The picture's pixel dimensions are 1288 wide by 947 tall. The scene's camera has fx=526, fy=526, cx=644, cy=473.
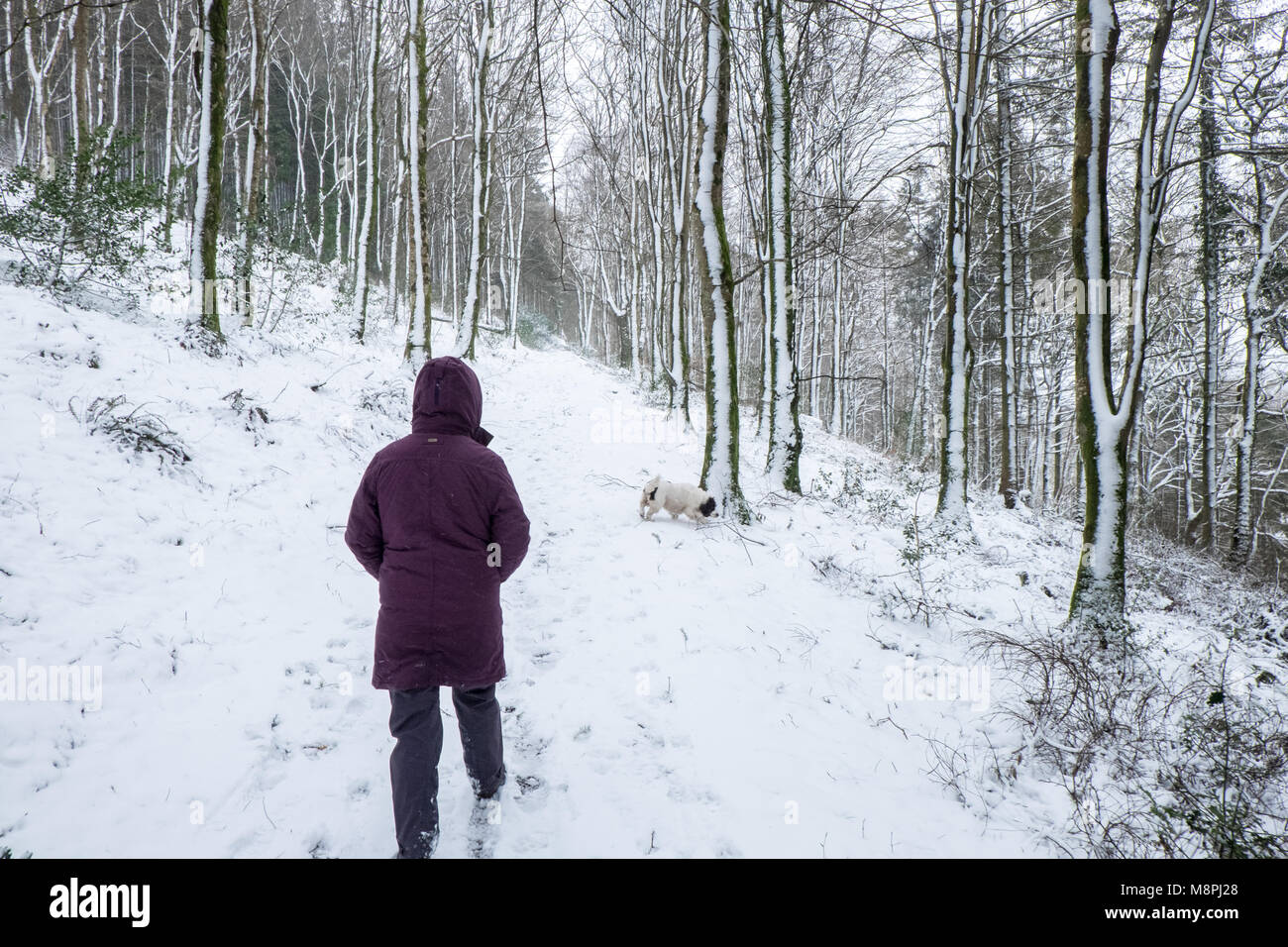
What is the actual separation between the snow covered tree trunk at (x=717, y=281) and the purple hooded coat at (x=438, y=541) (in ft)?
15.9

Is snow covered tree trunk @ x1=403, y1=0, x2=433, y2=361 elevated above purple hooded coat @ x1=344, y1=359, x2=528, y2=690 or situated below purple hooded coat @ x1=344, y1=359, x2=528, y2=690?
above

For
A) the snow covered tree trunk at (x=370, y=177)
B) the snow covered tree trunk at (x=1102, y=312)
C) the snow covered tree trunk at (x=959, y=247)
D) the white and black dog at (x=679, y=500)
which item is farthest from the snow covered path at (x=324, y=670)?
the snow covered tree trunk at (x=370, y=177)

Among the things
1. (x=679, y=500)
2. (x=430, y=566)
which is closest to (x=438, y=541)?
(x=430, y=566)

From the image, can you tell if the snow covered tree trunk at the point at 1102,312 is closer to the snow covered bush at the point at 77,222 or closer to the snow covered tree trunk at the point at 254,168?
the snow covered bush at the point at 77,222

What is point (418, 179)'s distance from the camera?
10.3 m

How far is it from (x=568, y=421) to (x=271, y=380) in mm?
6310

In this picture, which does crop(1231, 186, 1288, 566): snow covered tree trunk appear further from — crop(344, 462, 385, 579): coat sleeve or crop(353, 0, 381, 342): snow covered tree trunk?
crop(353, 0, 381, 342): snow covered tree trunk

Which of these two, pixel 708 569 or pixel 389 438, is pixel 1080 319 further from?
pixel 389 438

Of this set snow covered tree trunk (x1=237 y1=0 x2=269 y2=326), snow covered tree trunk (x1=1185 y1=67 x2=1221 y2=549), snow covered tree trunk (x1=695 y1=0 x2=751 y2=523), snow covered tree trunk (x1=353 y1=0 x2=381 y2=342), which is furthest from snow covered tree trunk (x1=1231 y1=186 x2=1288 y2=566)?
snow covered tree trunk (x1=237 y1=0 x2=269 y2=326)

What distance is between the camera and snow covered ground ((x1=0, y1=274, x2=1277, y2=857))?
8.46 ft

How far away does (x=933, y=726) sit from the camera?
361 centimetres

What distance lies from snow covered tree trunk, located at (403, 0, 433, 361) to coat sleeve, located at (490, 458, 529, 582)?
9.38 m

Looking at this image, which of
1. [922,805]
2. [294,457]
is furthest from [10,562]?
[922,805]

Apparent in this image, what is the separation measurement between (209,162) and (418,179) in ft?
12.9
